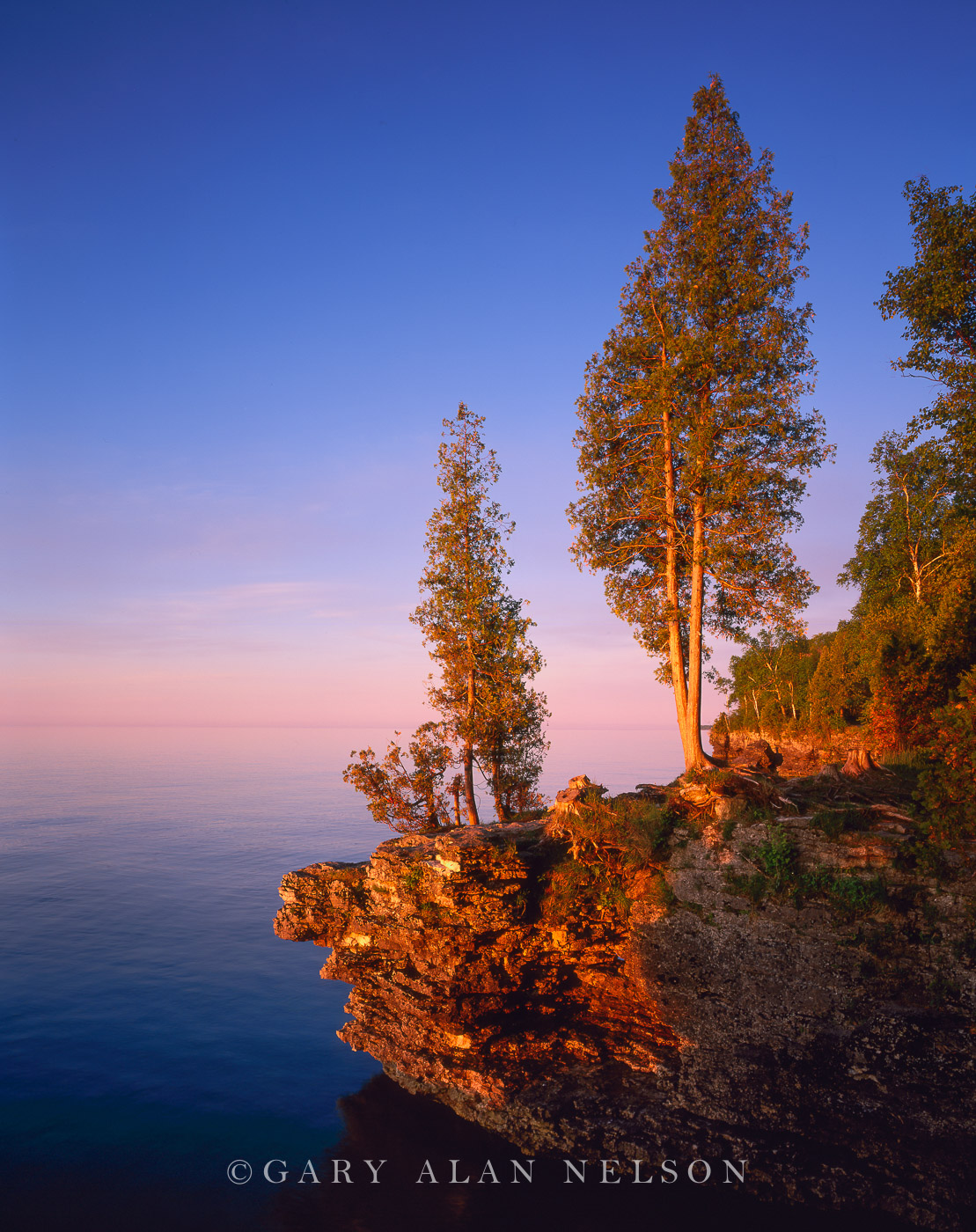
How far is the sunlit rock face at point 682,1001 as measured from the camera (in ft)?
43.5

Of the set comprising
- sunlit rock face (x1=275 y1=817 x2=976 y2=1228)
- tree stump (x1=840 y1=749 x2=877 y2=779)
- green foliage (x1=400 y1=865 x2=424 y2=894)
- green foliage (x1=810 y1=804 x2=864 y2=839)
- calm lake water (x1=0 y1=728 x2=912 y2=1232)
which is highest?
tree stump (x1=840 y1=749 x2=877 y2=779)

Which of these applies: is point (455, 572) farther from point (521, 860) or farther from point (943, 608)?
point (943, 608)

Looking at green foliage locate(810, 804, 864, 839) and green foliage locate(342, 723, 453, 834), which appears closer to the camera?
green foliage locate(810, 804, 864, 839)

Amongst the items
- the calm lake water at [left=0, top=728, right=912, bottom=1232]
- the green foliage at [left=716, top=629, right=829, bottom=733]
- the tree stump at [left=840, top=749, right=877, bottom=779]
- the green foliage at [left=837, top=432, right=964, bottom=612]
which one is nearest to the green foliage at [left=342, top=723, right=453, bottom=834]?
the calm lake water at [left=0, top=728, right=912, bottom=1232]

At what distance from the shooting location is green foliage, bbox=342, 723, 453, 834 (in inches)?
927

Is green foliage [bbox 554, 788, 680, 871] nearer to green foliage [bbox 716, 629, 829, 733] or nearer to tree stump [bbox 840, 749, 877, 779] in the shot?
tree stump [bbox 840, 749, 877, 779]

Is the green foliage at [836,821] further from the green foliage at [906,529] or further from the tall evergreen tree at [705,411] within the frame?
the green foliage at [906,529]

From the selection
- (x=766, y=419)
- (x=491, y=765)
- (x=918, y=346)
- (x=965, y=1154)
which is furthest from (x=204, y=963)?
(x=918, y=346)

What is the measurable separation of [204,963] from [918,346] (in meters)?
60.1

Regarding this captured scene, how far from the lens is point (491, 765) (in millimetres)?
25188

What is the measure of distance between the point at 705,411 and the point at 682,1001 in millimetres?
19611
